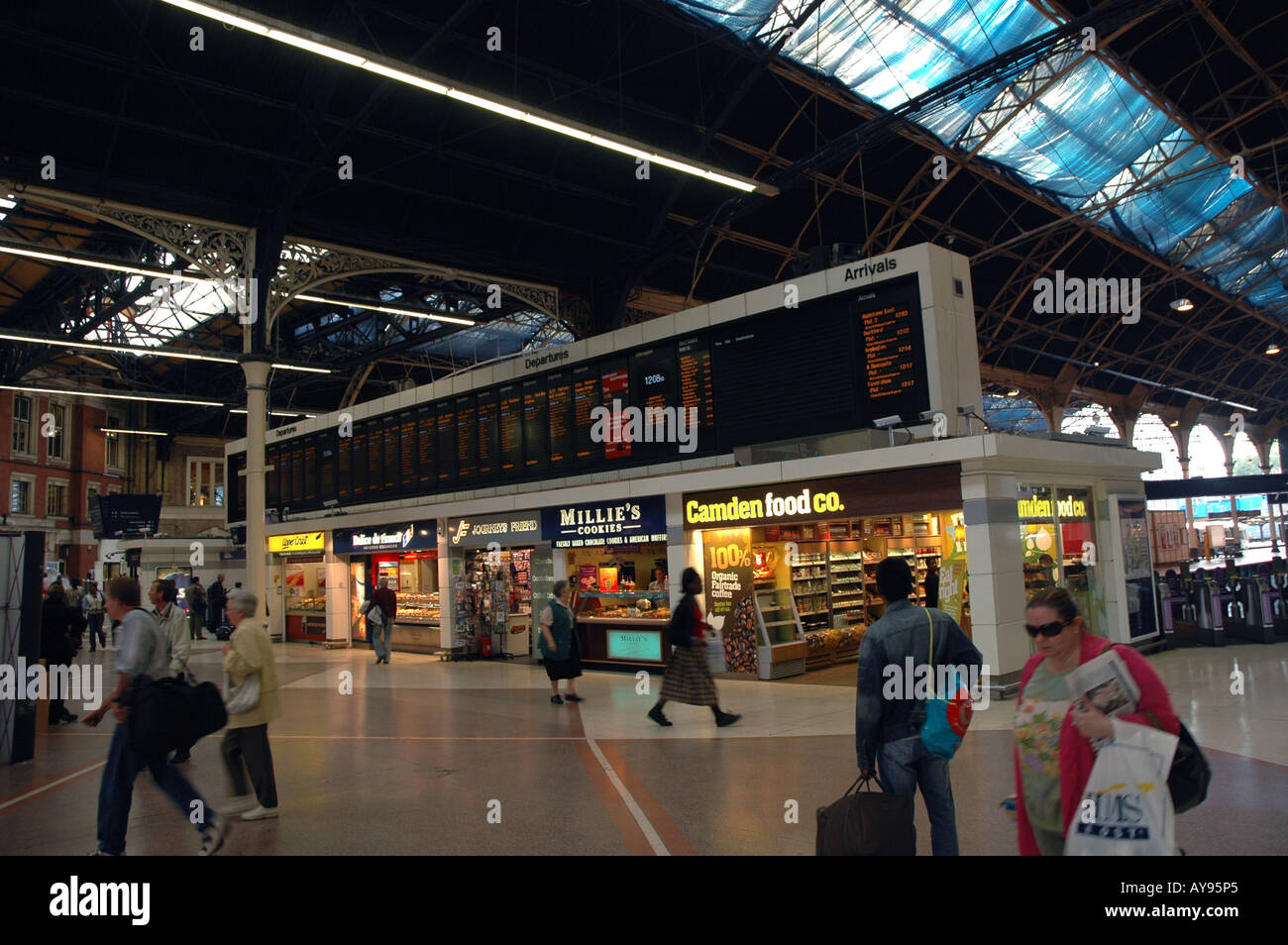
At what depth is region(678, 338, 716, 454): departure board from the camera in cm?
1307

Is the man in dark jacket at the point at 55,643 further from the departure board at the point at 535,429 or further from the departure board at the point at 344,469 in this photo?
the departure board at the point at 344,469

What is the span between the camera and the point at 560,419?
1546 centimetres

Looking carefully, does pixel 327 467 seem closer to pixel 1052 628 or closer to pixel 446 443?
pixel 446 443

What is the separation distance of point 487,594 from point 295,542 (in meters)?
7.77

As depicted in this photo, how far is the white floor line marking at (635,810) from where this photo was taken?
198 inches

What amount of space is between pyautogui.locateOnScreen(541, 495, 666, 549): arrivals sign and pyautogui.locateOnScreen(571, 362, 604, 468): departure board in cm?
98

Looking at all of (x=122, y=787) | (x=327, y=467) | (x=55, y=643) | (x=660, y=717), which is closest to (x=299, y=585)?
(x=327, y=467)

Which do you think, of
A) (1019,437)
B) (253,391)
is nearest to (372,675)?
(253,391)

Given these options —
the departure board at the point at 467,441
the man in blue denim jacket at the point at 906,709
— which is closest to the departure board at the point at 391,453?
the departure board at the point at 467,441

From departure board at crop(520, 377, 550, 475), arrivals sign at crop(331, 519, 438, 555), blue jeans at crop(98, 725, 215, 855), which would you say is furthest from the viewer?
arrivals sign at crop(331, 519, 438, 555)

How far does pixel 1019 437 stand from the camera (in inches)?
388

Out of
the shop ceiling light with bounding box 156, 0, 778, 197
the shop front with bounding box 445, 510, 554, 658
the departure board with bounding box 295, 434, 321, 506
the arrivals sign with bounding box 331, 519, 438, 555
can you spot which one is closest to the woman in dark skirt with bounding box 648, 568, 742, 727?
the shop ceiling light with bounding box 156, 0, 778, 197

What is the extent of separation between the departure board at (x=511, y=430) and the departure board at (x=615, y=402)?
2412 millimetres

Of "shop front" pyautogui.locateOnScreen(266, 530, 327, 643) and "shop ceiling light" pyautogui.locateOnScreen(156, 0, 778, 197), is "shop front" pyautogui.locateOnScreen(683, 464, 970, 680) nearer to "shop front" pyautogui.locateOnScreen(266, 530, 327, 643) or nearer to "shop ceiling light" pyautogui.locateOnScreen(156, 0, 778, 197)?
"shop ceiling light" pyautogui.locateOnScreen(156, 0, 778, 197)
